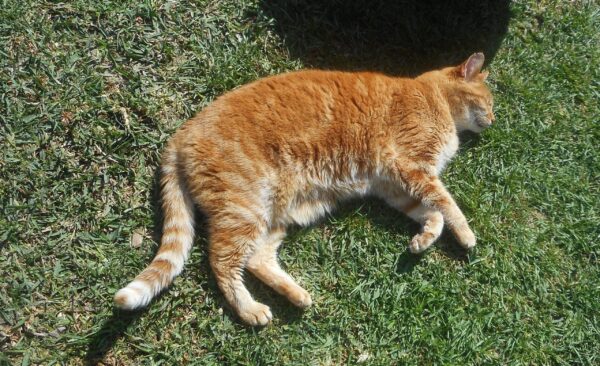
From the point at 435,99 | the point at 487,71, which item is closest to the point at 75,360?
the point at 435,99

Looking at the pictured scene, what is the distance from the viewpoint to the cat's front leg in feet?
12.4

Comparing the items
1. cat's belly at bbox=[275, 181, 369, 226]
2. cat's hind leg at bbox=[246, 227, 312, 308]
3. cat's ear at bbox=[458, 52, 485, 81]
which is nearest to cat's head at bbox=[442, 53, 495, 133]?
cat's ear at bbox=[458, 52, 485, 81]

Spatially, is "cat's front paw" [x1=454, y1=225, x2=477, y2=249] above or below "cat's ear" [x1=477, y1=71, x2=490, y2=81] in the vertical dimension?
below

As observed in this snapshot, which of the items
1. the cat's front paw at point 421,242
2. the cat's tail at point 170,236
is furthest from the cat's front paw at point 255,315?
the cat's front paw at point 421,242

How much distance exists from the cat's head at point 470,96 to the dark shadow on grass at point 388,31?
15.4 inches

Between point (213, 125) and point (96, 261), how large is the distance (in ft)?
3.78

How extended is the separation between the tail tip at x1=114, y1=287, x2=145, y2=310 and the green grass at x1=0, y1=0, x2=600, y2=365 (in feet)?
1.14

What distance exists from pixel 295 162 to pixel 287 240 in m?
0.57

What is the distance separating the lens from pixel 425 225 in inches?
150

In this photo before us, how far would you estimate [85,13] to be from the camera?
13.1ft

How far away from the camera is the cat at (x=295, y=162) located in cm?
347

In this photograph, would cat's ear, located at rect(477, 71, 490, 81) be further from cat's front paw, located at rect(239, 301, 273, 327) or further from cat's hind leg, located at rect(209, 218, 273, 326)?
cat's front paw, located at rect(239, 301, 273, 327)

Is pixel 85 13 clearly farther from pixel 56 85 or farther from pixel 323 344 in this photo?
pixel 323 344

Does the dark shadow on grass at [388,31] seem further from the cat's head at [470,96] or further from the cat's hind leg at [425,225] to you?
the cat's hind leg at [425,225]
